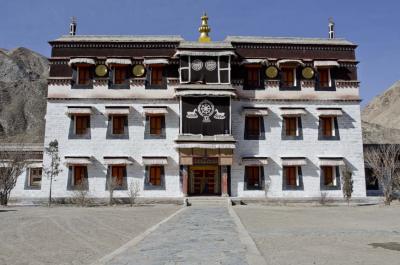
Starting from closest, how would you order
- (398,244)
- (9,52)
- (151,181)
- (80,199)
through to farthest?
(398,244) → (80,199) → (151,181) → (9,52)

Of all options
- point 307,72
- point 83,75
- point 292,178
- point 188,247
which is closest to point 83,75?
point 83,75

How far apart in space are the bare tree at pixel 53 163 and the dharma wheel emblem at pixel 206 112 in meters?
9.17

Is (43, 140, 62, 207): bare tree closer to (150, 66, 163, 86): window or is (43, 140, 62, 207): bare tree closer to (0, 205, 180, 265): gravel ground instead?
(150, 66, 163, 86): window

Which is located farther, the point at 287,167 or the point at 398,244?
the point at 287,167

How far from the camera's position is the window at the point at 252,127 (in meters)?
28.4

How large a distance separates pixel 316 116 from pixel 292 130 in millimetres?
2018

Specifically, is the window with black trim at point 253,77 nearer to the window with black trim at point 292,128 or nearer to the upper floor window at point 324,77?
the window with black trim at point 292,128

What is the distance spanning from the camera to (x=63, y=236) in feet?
39.9

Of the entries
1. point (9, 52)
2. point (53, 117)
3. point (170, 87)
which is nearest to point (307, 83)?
point (170, 87)

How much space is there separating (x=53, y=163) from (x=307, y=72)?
19.1 meters

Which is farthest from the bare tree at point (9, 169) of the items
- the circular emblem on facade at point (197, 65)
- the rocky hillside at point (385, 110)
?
the rocky hillside at point (385, 110)

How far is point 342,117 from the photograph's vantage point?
95.0 ft

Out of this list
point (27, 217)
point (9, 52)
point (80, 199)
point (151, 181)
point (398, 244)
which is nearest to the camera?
point (398, 244)

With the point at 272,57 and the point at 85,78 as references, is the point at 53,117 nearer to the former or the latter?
the point at 85,78
